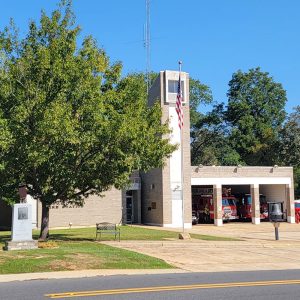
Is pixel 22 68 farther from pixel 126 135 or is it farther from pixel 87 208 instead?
pixel 87 208

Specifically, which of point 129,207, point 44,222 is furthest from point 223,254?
point 129,207

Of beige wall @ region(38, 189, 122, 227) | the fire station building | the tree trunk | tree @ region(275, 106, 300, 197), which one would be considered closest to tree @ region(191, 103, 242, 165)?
tree @ region(275, 106, 300, 197)

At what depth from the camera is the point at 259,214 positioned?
4444 cm

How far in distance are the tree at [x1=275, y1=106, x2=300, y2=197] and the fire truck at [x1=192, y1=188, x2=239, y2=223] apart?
17.8 m

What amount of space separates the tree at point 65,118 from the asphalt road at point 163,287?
7721 mm

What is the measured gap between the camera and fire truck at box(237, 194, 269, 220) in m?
47.3

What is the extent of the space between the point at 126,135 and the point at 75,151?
222 cm

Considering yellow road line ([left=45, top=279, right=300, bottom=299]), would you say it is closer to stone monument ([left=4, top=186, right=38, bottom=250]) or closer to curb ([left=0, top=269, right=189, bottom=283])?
curb ([left=0, top=269, right=189, bottom=283])

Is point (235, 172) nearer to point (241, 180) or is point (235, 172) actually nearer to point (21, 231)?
point (241, 180)

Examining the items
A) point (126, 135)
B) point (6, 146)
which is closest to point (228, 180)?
point (126, 135)

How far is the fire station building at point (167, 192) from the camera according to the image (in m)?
39.0

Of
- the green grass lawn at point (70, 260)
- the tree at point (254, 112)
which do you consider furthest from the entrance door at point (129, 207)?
the tree at point (254, 112)

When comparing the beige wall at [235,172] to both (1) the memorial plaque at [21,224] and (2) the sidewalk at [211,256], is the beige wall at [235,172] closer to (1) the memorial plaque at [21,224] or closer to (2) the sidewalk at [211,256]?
(2) the sidewalk at [211,256]

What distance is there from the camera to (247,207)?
4750 cm
